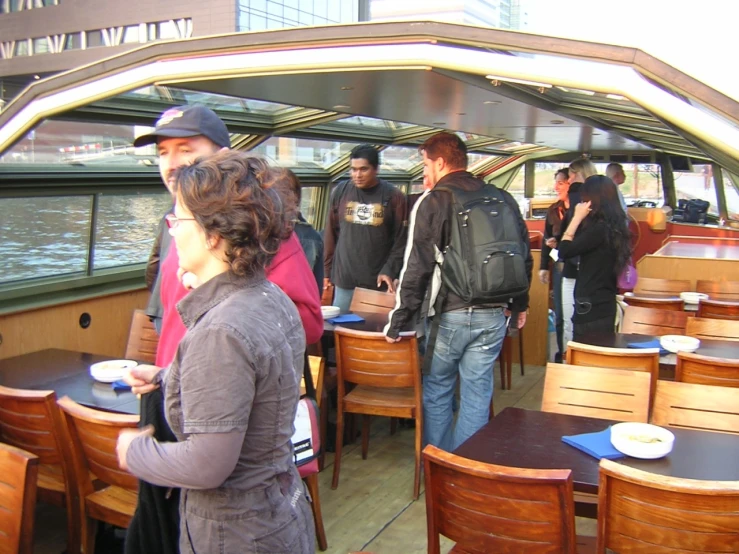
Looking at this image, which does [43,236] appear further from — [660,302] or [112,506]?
[660,302]

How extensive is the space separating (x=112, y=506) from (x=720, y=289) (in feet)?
17.9

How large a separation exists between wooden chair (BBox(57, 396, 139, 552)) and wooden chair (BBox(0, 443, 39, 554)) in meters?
0.44

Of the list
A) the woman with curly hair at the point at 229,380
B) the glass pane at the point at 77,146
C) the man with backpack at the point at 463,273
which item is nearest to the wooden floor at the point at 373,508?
the man with backpack at the point at 463,273

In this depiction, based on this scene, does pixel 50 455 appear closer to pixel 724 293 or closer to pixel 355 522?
pixel 355 522

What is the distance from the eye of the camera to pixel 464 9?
4447cm

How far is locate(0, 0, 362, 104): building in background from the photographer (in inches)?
1455

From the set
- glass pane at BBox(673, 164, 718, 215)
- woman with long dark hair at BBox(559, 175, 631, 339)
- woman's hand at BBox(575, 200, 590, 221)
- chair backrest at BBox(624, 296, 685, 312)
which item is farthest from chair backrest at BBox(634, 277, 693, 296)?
glass pane at BBox(673, 164, 718, 215)

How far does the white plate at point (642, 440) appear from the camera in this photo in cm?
257

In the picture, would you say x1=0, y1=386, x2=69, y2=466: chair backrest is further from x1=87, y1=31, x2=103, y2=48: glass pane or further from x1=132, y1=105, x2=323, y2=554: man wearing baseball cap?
x1=87, y1=31, x2=103, y2=48: glass pane

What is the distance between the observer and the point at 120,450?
1.61 meters

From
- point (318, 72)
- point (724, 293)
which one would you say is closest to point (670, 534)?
point (318, 72)

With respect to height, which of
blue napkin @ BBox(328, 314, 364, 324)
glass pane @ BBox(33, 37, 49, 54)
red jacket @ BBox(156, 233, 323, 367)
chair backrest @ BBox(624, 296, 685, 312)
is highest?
glass pane @ BBox(33, 37, 49, 54)

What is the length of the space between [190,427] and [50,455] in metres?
2.01

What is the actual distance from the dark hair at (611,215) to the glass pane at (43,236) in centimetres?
392
